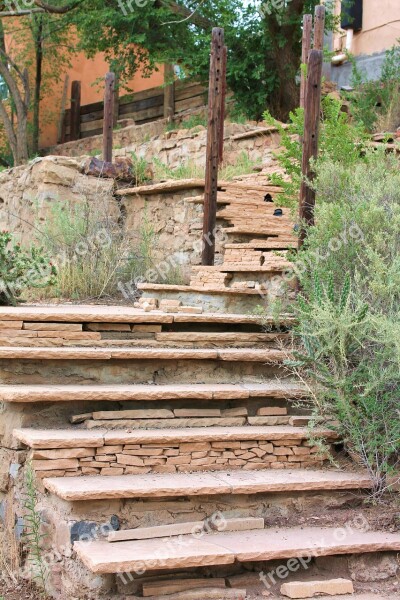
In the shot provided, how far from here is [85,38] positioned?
1580cm

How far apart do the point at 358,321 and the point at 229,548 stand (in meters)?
1.51

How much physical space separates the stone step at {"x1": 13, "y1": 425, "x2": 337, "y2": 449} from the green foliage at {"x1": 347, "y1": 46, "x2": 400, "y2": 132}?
705 centimetres

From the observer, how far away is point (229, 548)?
421 cm

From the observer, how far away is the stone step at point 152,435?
183 inches

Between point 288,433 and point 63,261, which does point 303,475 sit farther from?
point 63,261

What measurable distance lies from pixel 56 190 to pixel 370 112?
189 inches

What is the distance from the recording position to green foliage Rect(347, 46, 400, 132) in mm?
11609

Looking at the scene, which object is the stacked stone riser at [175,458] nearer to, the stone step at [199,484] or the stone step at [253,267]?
the stone step at [199,484]

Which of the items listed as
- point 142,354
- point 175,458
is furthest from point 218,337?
point 175,458

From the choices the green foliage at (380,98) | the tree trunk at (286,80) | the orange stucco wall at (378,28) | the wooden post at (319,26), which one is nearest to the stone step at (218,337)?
the wooden post at (319,26)

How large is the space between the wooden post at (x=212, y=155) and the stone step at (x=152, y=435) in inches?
109

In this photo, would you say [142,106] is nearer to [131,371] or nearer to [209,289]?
[209,289]

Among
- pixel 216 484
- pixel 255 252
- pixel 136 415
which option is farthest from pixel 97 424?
pixel 255 252

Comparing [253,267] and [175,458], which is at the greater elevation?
[253,267]
